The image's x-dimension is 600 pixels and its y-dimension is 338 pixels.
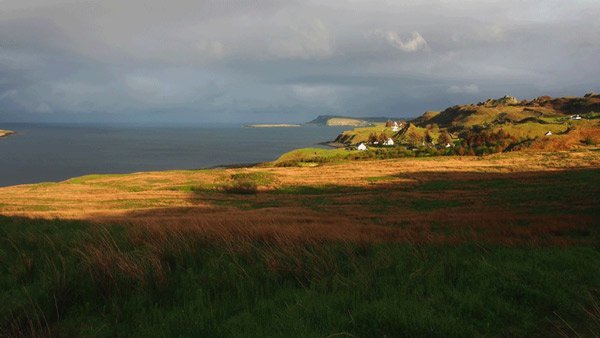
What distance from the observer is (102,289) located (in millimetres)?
7719

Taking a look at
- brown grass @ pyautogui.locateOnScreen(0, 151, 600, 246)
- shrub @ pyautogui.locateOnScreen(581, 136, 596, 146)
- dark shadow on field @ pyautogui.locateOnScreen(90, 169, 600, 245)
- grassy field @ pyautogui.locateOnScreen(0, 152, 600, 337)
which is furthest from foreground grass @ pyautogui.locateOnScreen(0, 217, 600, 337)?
shrub @ pyautogui.locateOnScreen(581, 136, 596, 146)

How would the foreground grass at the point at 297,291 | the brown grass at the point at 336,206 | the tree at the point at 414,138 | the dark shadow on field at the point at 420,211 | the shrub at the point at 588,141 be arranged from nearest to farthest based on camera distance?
the foreground grass at the point at 297,291
the dark shadow on field at the point at 420,211
the brown grass at the point at 336,206
the shrub at the point at 588,141
the tree at the point at 414,138

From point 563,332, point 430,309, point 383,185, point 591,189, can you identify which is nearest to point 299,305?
point 430,309

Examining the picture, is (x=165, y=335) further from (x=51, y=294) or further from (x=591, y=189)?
(x=591, y=189)

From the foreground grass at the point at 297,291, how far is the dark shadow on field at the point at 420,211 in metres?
2.18

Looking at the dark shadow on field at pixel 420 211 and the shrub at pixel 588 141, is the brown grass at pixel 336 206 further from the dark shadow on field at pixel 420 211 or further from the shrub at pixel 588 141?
the shrub at pixel 588 141

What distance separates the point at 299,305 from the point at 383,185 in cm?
5463

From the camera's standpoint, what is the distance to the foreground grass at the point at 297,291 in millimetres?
6066

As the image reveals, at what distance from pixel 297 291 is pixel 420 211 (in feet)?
91.0

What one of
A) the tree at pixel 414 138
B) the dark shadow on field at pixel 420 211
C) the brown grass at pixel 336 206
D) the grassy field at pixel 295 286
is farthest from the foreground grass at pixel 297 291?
the tree at pixel 414 138

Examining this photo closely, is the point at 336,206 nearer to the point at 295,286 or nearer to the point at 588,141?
the point at 295,286

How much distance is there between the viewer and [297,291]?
7492 mm

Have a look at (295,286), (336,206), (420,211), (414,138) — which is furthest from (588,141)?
(295,286)

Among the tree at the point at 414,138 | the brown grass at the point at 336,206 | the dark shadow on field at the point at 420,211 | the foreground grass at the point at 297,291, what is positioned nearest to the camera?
the foreground grass at the point at 297,291
